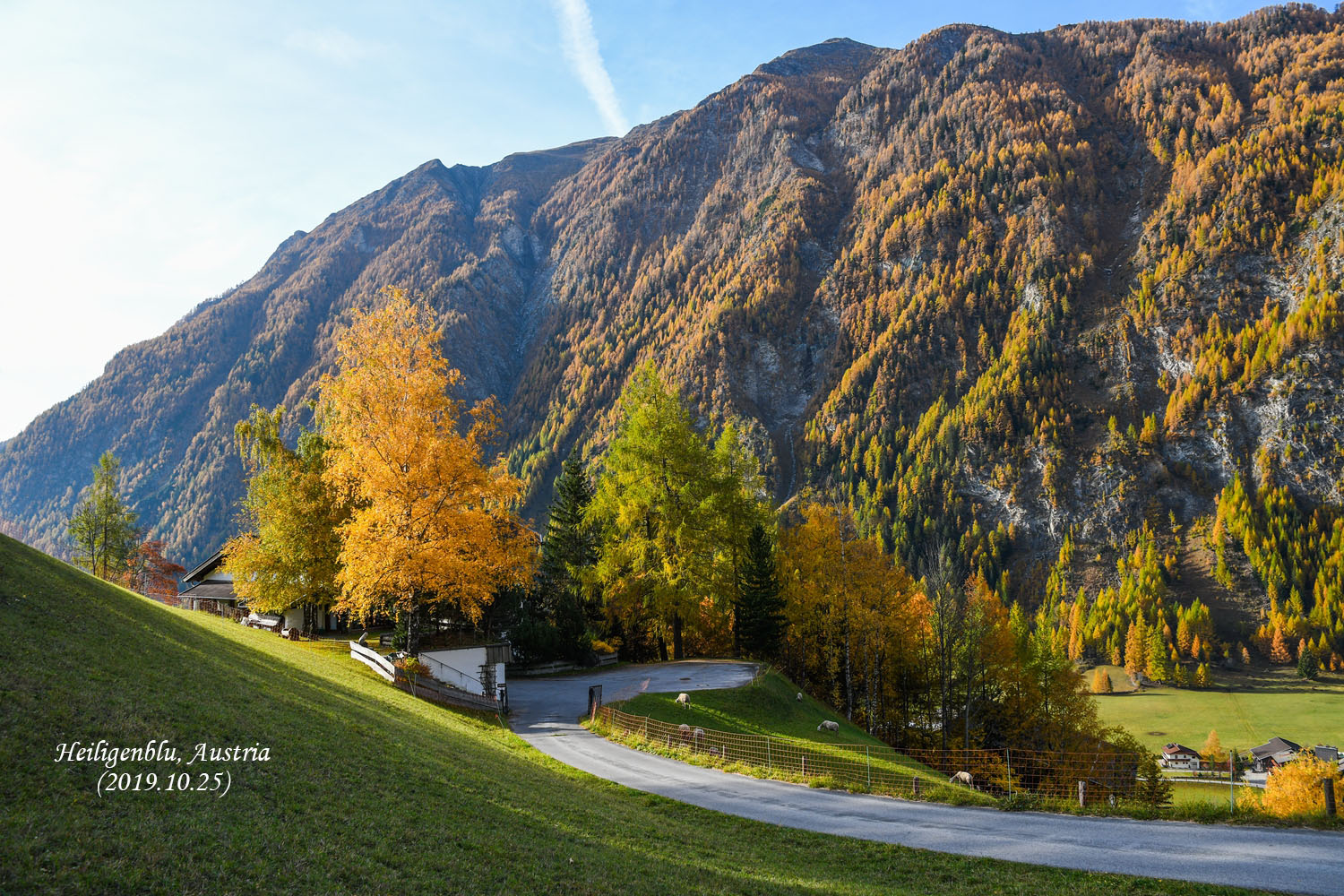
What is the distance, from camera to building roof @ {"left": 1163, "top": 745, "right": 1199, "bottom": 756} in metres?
90.4

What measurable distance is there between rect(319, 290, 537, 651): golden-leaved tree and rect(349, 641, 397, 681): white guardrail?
149 centimetres

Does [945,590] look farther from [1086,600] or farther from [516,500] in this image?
[1086,600]

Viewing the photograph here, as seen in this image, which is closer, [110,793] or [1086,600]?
[110,793]

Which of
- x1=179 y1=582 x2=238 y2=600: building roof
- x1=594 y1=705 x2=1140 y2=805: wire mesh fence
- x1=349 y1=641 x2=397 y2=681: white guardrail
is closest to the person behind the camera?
x1=594 y1=705 x2=1140 y2=805: wire mesh fence

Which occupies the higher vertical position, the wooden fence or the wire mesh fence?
the wooden fence

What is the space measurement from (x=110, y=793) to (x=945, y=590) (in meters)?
44.8

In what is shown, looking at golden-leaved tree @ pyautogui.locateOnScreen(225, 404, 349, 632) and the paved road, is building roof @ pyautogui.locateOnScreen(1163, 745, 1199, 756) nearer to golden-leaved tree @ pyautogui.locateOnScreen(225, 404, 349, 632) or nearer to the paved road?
the paved road

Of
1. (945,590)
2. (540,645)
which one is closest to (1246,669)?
(945,590)

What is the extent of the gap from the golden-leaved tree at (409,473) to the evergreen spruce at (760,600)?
17.5 meters

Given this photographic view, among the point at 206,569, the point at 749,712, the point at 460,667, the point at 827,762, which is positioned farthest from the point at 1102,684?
the point at 206,569

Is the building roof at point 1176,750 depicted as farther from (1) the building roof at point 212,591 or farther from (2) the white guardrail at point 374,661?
(1) the building roof at point 212,591

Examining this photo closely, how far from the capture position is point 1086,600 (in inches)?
5930

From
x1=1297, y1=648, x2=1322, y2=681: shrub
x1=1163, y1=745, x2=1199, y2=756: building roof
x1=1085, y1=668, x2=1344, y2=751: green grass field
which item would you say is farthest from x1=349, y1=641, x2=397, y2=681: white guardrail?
x1=1297, y1=648, x2=1322, y2=681: shrub

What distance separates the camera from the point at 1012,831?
1484 centimetres
